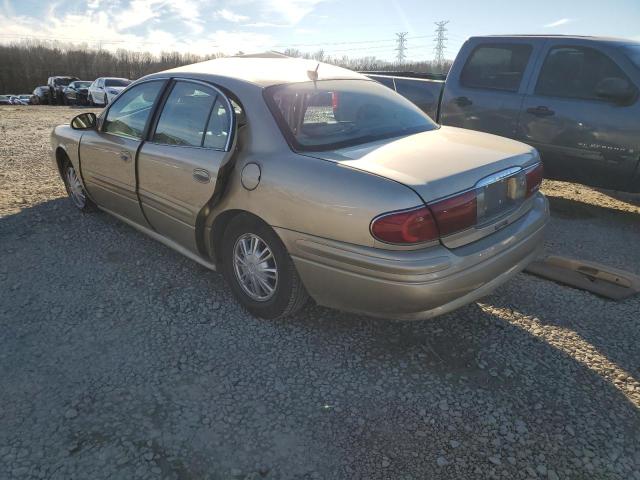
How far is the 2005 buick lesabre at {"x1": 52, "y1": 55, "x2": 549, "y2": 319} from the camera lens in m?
2.36

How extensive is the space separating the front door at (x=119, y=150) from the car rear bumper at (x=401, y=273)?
1.77 metres

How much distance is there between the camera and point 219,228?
10.4ft

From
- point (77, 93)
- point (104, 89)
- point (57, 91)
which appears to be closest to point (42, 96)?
point (57, 91)

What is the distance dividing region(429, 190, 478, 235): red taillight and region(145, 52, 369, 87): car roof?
1.42 m

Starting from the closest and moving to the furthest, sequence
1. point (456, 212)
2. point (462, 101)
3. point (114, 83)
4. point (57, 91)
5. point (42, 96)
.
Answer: point (456, 212), point (462, 101), point (114, 83), point (57, 91), point (42, 96)

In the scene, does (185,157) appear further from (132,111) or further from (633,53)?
(633,53)

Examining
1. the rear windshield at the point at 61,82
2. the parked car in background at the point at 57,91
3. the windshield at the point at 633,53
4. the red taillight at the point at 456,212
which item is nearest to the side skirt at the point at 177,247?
the red taillight at the point at 456,212

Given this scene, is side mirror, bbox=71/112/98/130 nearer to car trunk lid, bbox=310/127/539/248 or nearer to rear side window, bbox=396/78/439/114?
car trunk lid, bbox=310/127/539/248

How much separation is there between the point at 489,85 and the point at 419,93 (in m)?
0.96

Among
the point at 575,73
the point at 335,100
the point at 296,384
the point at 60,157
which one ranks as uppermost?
the point at 575,73

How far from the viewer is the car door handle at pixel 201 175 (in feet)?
9.91

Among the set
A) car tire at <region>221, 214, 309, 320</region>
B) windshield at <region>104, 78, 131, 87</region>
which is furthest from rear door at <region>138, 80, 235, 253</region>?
windshield at <region>104, 78, 131, 87</region>

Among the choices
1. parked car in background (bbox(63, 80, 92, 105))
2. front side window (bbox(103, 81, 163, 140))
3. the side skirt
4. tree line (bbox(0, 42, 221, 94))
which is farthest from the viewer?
tree line (bbox(0, 42, 221, 94))

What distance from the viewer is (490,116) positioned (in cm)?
550
